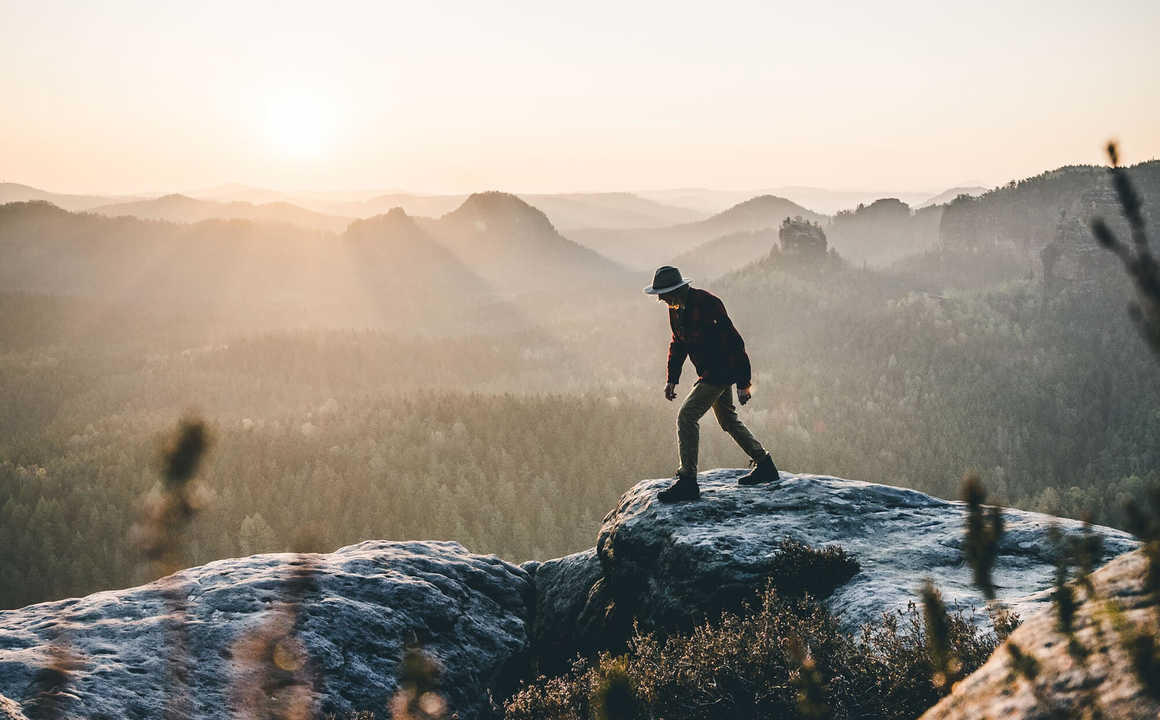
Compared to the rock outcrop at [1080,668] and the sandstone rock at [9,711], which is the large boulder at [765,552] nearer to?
the rock outcrop at [1080,668]

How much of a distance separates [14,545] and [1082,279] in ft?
467

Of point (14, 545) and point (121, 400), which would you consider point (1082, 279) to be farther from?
point (121, 400)

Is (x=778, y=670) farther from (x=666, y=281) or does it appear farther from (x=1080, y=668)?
(x=666, y=281)

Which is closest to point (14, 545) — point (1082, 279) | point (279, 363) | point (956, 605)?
point (956, 605)

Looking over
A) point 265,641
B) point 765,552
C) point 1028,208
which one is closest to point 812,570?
point 765,552

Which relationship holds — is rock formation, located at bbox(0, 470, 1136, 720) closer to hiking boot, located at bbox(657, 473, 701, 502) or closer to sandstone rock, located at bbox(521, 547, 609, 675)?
sandstone rock, located at bbox(521, 547, 609, 675)

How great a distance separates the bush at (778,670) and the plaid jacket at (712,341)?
3.43m

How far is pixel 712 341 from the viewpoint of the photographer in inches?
396

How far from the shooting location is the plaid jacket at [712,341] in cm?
999

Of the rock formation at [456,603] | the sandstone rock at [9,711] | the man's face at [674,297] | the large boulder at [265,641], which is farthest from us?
the man's face at [674,297]

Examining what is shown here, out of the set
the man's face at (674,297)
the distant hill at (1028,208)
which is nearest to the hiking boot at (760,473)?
the man's face at (674,297)

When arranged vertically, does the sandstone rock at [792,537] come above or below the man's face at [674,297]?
below

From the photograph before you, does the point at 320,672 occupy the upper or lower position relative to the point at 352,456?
upper

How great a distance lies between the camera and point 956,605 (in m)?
6.85
